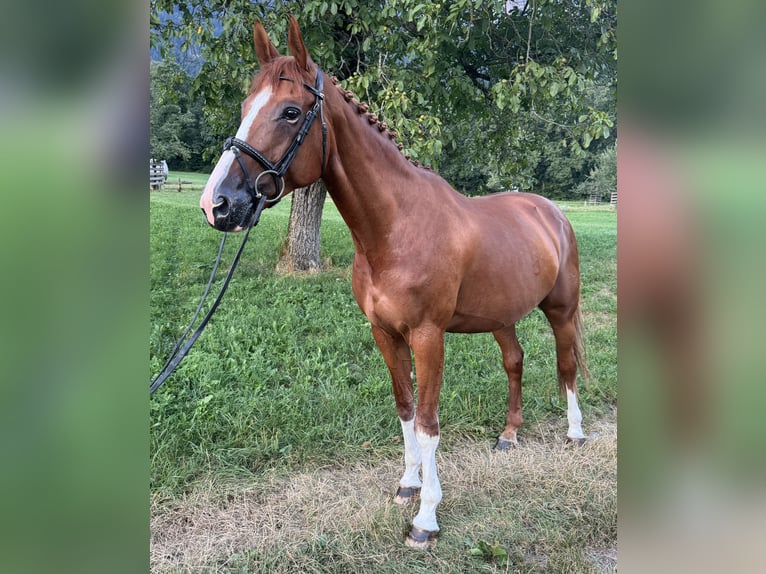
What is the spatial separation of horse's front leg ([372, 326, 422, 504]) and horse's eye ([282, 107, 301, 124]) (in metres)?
1.21

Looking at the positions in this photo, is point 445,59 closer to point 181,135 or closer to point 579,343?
point 579,343

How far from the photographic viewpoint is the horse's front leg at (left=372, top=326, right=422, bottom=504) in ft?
9.12

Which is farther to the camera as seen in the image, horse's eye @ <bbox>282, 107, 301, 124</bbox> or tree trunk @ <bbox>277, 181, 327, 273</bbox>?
tree trunk @ <bbox>277, 181, 327, 273</bbox>

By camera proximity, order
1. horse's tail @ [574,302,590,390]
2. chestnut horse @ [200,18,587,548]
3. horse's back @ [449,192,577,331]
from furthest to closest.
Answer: horse's tail @ [574,302,590,390] → horse's back @ [449,192,577,331] → chestnut horse @ [200,18,587,548]

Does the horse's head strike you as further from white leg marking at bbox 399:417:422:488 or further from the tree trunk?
the tree trunk

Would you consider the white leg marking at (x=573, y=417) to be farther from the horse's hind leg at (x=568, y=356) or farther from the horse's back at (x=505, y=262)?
the horse's back at (x=505, y=262)

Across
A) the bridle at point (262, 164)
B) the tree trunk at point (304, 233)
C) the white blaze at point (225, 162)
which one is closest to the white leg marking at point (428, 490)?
the bridle at point (262, 164)

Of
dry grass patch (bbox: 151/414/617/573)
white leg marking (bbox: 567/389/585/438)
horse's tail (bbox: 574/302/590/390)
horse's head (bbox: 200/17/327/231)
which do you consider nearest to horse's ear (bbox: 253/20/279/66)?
horse's head (bbox: 200/17/327/231)

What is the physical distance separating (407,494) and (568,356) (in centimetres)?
160

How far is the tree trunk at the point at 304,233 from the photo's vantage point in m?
7.09

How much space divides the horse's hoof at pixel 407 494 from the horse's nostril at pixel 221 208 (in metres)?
1.93
